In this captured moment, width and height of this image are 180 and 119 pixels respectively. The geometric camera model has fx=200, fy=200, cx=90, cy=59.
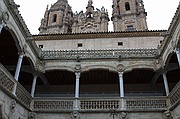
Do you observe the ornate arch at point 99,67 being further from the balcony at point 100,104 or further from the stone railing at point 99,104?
the stone railing at point 99,104

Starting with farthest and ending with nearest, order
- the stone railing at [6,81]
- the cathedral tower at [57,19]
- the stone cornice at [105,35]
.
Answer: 1. the cathedral tower at [57,19]
2. the stone cornice at [105,35]
3. the stone railing at [6,81]

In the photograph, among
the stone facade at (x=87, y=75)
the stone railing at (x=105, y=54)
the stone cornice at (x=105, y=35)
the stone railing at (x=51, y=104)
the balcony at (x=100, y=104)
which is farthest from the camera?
the stone cornice at (x=105, y=35)

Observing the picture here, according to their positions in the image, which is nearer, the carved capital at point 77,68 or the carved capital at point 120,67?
the carved capital at point 120,67

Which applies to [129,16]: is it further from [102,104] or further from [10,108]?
[10,108]

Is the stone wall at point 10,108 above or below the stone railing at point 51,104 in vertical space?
below

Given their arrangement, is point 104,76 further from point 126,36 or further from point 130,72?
point 126,36

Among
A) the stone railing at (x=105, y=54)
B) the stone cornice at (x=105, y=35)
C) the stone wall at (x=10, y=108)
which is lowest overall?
the stone wall at (x=10, y=108)

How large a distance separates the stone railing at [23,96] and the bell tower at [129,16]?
20868 mm

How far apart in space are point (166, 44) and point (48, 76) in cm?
898

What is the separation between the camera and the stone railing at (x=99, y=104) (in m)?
12.7

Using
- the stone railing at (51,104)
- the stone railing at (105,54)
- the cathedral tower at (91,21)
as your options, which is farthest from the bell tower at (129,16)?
the stone railing at (51,104)

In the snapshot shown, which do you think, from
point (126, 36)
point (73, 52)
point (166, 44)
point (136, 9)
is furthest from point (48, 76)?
point (136, 9)

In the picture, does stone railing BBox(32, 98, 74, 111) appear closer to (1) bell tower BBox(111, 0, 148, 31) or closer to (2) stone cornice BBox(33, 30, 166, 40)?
(2) stone cornice BBox(33, 30, 166, 40)

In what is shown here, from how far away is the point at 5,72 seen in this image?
937cm
